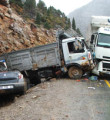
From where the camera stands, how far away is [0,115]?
5.16 metres

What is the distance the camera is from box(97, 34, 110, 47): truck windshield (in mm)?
11039

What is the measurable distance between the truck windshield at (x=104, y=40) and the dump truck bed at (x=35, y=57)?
8.69 feet

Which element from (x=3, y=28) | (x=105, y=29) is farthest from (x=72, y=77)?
(x=3, y=28)

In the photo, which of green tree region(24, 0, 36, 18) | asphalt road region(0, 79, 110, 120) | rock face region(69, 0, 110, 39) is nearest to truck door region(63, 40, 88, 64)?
asphalt road region(0, 79, 110, 120)

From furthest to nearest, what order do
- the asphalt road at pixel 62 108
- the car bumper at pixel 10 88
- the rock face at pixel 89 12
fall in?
1. the rock face at pixel 89 12
2. the car bumper at pixel 10 88
3. the asphalt road at pixel 62 108

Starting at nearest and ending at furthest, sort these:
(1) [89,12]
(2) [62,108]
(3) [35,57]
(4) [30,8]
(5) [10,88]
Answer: (2) [62,108]
(5) [10,88]
(3) [35,57]
(4) [30,8]
(1) [89,12]

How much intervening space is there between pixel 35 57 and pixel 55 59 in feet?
3.87

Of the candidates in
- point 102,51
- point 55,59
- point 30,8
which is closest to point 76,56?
point 55,59

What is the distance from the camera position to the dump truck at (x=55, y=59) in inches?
426

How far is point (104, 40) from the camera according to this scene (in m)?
11.1

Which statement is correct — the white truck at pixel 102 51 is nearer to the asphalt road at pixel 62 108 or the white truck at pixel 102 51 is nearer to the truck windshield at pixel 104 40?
the truck windshield at pixel 104 40

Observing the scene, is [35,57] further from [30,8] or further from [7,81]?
[30,8]

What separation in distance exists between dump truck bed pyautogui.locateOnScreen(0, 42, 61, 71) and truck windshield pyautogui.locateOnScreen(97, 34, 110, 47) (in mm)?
2649

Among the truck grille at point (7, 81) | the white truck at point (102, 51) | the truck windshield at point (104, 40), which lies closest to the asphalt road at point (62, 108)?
the truck grille at point (7, 81)
